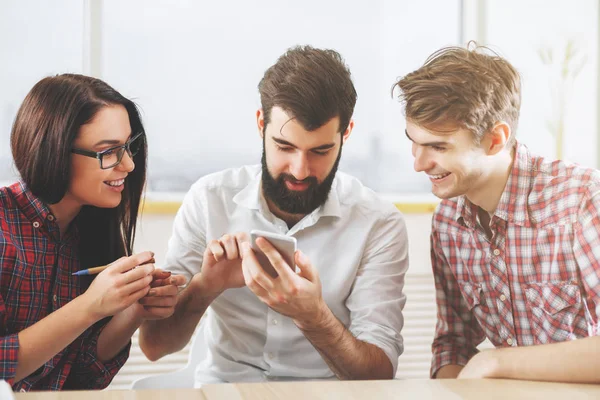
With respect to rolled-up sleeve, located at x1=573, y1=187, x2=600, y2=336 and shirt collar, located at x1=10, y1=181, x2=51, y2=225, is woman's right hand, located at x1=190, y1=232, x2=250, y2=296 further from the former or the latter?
rolled-up sleeve, located at x1=573, y1=187, x2=600, y2=336

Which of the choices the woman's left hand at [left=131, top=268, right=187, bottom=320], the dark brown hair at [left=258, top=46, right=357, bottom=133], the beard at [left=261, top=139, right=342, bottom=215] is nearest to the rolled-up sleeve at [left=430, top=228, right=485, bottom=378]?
the beard at [left=261, top=139, right=342, bottom=215]

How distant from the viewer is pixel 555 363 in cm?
139

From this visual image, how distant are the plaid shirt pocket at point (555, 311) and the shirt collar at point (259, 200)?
0.57 meters

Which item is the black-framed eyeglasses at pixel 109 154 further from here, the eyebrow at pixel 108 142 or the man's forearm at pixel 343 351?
the man's forearm at pixel 343 351

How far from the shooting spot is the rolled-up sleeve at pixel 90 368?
5.62 ft

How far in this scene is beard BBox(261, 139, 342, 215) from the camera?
1.90 metres

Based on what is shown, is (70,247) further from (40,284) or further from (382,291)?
(382,291)

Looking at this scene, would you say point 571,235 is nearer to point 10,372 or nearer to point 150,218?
point 10,372

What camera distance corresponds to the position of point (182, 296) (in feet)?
6.10

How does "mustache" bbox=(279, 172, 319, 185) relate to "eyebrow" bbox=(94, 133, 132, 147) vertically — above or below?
below

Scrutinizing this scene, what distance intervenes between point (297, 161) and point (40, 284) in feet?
2.33

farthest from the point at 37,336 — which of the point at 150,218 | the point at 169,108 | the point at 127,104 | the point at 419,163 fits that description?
the point at 169,108

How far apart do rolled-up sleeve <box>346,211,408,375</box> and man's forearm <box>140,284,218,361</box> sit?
1.32 ft

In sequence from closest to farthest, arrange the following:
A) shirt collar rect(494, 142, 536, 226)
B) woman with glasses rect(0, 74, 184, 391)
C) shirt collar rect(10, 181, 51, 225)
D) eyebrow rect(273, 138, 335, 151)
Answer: woman with glasses rect(0, 74, 184, 391), shirt collar rect(10, 181, 51, 225), shirt collar rect(494, 142, 536, 226), eyebrow rect(273, 138, 335, 151)
